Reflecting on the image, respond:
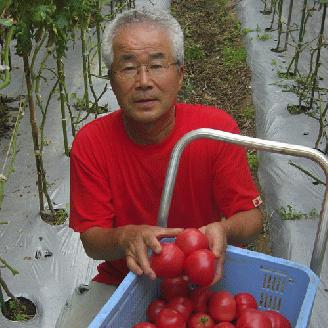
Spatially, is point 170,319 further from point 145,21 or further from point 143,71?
point 145,21

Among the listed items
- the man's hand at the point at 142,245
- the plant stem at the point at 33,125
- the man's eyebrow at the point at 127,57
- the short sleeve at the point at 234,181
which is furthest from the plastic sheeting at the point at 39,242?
the man's hand at the point at 142,245

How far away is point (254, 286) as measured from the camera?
1353mm

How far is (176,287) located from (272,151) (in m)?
0.39

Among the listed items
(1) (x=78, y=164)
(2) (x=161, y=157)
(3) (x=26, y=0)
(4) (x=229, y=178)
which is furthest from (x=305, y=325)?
(3) (x=26, y=0)

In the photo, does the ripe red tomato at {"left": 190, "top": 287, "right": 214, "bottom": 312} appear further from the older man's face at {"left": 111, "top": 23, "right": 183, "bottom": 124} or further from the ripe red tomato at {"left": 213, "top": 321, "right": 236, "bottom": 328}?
the older man's face at {"left": 111, "top": 23, "right": 183, "bottom": 124}

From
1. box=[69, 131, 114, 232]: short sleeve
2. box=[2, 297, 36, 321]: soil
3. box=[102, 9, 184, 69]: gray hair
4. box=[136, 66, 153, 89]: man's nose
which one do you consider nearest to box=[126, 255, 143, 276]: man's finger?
box=[69, 131, 114, 232]: short sleeve

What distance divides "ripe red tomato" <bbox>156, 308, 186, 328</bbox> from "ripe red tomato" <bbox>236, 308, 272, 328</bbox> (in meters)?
0.13

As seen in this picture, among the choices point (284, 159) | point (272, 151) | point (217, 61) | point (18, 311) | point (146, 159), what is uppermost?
point (272, 151)

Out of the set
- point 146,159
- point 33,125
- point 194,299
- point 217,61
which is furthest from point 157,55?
point 217,61

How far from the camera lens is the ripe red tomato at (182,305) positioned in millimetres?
1246

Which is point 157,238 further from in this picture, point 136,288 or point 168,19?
point 168,19

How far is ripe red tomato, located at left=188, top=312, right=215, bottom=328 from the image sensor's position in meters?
1.23

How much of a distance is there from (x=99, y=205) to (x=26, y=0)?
1071 millimetres

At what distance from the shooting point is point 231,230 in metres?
1.45
